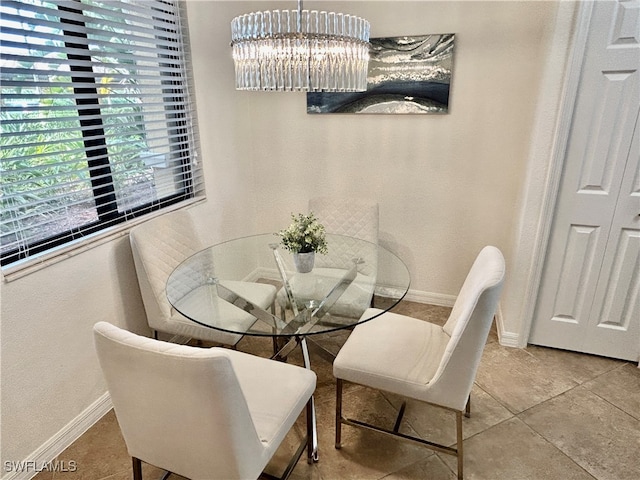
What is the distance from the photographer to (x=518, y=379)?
7.68ft

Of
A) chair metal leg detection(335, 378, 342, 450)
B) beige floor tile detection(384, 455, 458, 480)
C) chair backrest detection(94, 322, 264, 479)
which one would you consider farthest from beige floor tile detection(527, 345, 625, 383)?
chair backrest detection(94, 322, 264, 479)

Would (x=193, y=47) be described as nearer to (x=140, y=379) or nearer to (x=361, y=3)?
(x=361, y=3)

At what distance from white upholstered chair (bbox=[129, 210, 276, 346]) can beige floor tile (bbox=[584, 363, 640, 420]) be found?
6.20 ft

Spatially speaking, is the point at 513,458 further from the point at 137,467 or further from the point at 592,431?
the point at 137,467

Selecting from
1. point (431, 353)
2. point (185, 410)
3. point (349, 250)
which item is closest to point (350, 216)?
point (349, 250)

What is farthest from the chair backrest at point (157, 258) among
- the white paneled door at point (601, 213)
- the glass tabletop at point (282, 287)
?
the white paneled door at point (601, 213)

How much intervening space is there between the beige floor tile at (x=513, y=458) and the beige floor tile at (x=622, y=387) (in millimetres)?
567

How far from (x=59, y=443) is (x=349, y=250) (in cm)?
174

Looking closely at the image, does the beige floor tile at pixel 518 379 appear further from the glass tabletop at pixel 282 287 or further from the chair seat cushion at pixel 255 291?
the chair seat cushion at pixel 255 291

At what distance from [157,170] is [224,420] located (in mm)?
1826

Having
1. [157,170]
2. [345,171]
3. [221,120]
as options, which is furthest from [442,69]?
[157,170]

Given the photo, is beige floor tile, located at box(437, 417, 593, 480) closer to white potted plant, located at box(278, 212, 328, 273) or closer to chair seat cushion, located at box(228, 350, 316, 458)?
chair seat cushion, located at box(228, 350, 316, 458)

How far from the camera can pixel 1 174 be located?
1643 millimetres

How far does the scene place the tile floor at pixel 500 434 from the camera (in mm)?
1777
